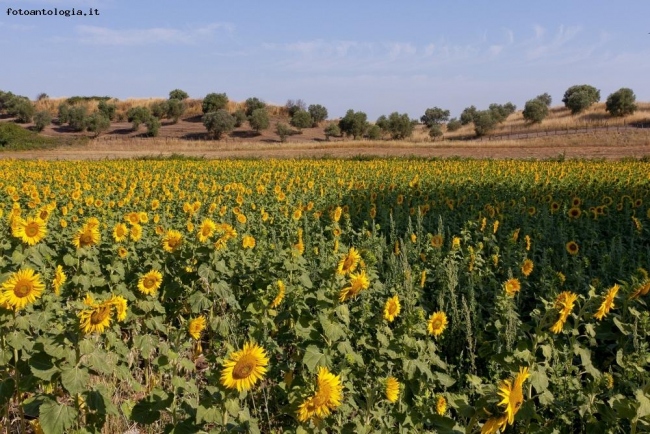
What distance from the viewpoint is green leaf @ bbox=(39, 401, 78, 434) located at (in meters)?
2.46

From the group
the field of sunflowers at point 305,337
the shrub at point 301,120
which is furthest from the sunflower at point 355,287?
the shrub at point 301,120

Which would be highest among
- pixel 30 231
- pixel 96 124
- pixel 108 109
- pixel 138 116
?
pixel 108 109

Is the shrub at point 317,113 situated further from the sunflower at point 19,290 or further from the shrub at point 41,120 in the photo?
the sunflower at point 19,290

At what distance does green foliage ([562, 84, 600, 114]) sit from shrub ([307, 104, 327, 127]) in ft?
114

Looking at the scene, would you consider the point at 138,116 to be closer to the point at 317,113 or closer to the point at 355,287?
the point at 317,113

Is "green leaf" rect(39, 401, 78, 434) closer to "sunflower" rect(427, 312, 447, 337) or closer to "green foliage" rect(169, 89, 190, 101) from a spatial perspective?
"sunflower" rect(427, 312, 447, 337)

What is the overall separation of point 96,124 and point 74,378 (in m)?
74.5

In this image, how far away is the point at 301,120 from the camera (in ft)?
257

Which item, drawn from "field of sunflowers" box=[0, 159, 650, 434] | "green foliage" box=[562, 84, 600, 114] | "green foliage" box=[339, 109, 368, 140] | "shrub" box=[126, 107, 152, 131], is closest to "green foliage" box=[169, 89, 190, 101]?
"shrub" box=[126, 107, 152, 131]

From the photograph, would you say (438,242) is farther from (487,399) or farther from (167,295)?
(487,399)

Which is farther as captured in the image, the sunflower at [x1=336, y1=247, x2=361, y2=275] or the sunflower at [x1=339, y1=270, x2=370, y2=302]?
the sunflower at [x1=336, y1=247, x2=361, y2=275]

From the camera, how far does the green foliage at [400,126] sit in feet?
244

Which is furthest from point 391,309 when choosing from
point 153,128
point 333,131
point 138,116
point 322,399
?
point 138,116

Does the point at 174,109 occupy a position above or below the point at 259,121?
above
